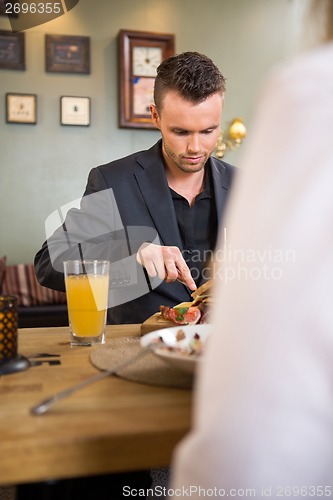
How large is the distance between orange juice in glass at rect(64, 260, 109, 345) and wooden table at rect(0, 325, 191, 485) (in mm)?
342

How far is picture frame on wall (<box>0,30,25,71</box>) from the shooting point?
4520 millimetres

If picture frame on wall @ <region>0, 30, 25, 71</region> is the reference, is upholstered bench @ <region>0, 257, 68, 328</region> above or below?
below

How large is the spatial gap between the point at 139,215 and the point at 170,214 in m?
0.14

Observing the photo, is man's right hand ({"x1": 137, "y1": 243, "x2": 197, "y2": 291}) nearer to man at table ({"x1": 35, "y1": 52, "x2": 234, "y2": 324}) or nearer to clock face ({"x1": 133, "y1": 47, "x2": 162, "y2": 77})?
man at table ({"x1": 35, "y1": 52, "x2": 234, "y2": 324})

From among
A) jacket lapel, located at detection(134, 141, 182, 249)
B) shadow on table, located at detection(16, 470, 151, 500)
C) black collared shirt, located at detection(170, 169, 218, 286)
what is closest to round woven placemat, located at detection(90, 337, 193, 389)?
shadow on table, located at detection(16, 470, 151, 500)

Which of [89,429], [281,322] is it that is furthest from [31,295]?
[281,322]

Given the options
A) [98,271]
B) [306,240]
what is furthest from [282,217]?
[98,271]

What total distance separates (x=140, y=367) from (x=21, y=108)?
3858 millimetres

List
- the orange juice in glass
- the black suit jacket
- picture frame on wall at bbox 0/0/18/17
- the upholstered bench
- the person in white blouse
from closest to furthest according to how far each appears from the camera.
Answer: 1. the person in white blouse
2. the orange juice in glass
3. the black suit jacket
4. the upholstered bench
5. picture frame on wall at bbox 0/0/18/17

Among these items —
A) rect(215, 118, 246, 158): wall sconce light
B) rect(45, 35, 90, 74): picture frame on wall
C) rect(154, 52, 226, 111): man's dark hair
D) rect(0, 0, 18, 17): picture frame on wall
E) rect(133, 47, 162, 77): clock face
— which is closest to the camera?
rect(154, 52, 226, 111): man's dark hair

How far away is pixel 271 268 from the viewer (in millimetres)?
575

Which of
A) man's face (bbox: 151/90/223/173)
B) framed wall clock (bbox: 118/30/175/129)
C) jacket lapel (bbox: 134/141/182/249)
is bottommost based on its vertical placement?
jacket lapel (bbox: 134/141/182/249)

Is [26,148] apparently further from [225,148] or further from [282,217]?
[282,217]

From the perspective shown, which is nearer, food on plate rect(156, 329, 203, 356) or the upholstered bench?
food on plate rect(156, 329, 203, 356)
